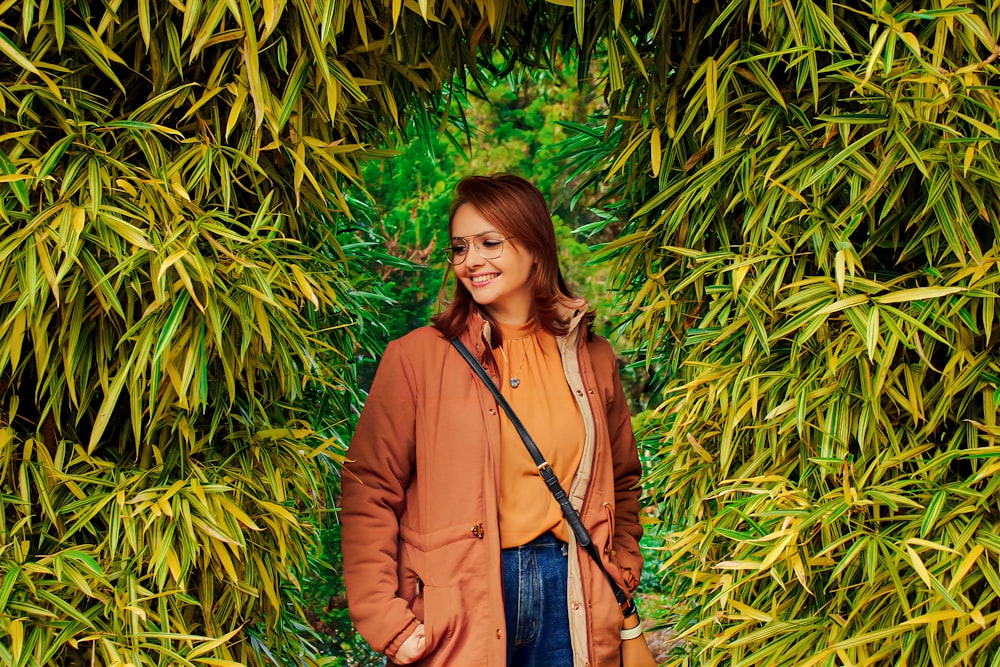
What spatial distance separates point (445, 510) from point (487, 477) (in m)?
0.11

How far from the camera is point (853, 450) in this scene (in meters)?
1.88

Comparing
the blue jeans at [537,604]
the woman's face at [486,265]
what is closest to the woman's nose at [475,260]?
the woman's face at [486,265]

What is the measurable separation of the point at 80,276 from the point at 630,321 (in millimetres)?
1375

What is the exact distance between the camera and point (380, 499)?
2059 mm

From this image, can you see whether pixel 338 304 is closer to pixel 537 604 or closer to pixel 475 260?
pixel 475 260

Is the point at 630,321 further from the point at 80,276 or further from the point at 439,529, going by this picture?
the point at 80,276

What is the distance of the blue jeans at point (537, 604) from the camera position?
201 centimetres

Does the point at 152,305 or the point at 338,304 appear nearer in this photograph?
the point at 152,305

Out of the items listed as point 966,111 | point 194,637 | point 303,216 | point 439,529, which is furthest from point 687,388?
point 194,637

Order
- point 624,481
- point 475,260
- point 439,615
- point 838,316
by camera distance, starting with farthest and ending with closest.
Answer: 1. point 624,481
2. point 475,260
3. point 439,615
4. point 838,316

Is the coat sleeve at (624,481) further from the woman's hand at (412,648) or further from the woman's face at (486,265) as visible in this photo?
the woman's hand at (412,648)

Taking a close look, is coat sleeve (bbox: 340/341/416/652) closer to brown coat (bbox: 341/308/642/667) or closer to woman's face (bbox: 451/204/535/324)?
brown coat (bbox: 341/308/642/667)

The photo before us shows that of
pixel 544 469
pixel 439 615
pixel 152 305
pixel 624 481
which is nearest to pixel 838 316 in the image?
pixel 544 469

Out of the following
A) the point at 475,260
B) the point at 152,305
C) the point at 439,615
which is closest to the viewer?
the point at 152,305
